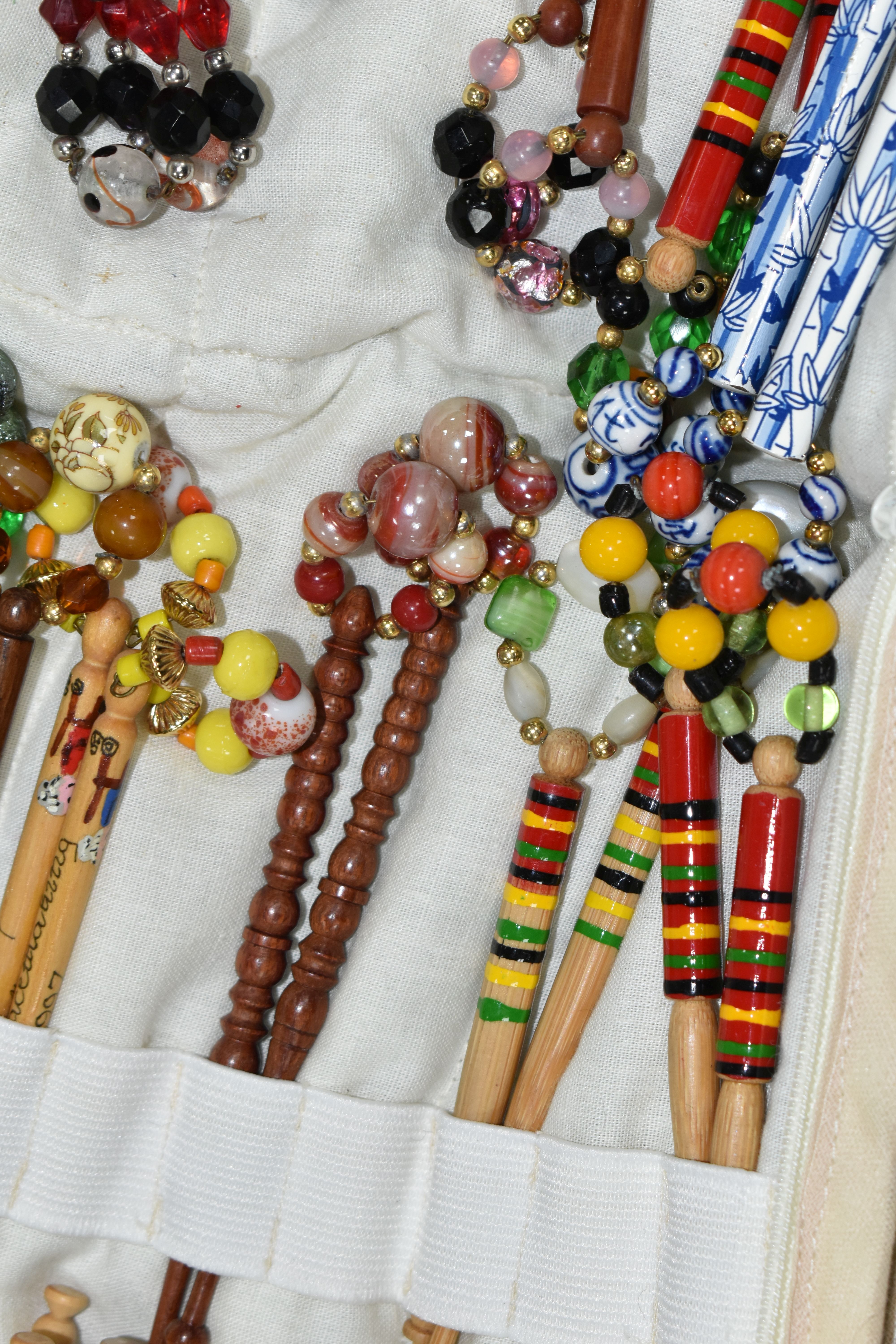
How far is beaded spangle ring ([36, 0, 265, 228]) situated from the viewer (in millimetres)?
950

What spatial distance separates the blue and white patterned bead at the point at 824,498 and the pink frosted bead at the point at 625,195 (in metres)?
0.27

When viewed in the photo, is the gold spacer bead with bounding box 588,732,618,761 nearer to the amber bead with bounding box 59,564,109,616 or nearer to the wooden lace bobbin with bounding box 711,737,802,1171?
the wooden lace bobbin with bounding box 711,737,802,1171

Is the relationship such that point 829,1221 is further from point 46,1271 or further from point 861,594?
point 46,1271

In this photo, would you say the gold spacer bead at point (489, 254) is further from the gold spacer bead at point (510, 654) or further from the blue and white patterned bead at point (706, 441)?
the gold spacer bead at point (510, 654)

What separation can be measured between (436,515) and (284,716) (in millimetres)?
218

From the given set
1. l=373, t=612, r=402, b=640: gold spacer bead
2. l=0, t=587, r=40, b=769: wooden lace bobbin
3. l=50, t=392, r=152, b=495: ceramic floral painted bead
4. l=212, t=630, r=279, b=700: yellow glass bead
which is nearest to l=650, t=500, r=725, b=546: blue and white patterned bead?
l=373, t=612, r=402, b=640: gold spacer bead

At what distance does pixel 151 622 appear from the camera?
1.05 m

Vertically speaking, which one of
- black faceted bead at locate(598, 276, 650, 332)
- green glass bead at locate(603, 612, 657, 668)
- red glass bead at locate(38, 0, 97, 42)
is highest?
red glass bead at locate(38, 0, 97, 42)

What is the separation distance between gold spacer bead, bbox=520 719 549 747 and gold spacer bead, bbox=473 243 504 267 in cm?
40

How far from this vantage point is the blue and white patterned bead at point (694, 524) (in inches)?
38.6

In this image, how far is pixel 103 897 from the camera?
106 cm

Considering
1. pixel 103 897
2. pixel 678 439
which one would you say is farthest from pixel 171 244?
pixel 103 897

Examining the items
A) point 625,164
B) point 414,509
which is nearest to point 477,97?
point 625,164

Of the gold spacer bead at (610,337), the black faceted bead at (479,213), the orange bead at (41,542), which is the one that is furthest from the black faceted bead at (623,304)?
the orange bead at (41,542)
